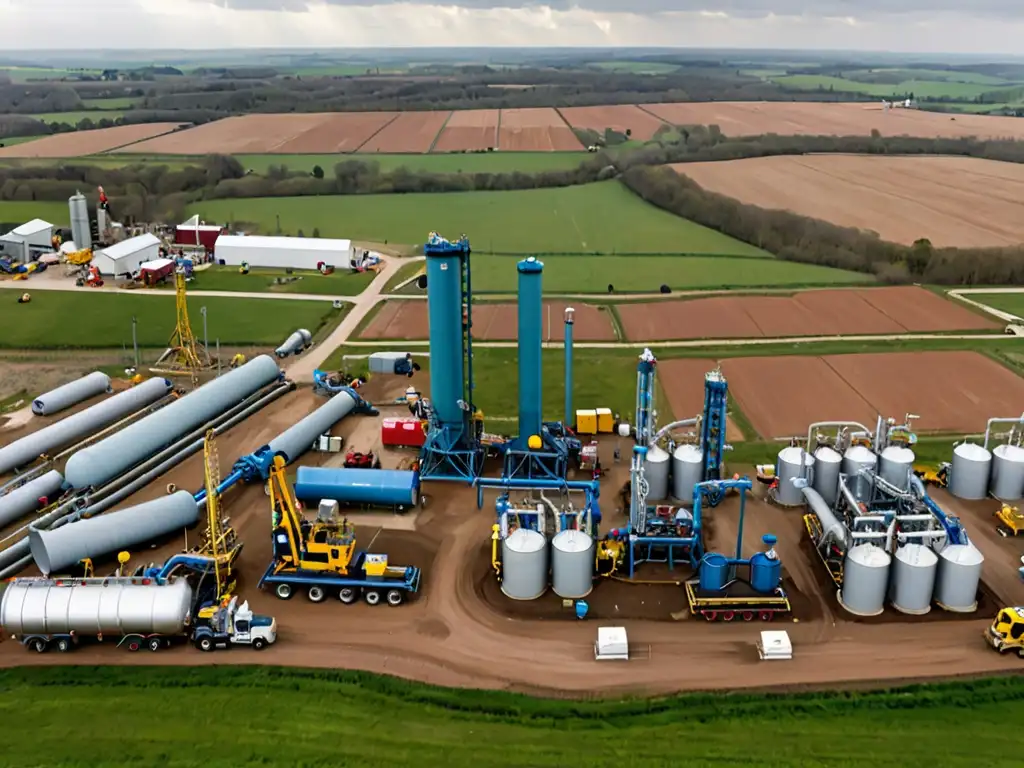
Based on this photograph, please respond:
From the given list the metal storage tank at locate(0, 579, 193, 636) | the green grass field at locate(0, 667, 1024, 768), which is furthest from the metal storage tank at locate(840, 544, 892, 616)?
the metal storage tank at locate(0, 579, 193, 636)

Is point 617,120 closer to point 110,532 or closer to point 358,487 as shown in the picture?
point 358,487

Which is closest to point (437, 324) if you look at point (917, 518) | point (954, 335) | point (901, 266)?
point (917, 518)

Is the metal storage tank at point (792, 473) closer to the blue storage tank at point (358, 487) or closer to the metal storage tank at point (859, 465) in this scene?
the metal storage tank at point (859, 465)

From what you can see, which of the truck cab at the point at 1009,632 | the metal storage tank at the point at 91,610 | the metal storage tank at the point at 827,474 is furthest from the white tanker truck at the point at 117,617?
the truck cab at the point at 1009,632

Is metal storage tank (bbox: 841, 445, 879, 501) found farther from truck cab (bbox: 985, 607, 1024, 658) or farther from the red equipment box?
the red equipment box

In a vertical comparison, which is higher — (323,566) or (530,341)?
(530,341)

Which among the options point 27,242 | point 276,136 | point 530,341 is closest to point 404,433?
point 530,341
